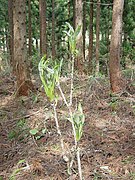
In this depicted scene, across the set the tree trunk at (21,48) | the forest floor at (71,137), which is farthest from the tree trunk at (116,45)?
the tree trunk at (21,48)

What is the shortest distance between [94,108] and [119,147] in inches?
58.0

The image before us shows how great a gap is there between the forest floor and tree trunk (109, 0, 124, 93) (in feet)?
0.81

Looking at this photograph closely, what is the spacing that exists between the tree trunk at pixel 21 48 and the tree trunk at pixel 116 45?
203 cm

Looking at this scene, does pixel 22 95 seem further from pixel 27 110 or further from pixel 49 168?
pixel 49 168

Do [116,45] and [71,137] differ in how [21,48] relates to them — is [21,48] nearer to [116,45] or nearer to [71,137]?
[116,45]

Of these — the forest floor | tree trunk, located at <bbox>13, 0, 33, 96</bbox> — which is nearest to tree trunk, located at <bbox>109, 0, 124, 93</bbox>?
the forest floor

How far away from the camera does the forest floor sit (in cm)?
354

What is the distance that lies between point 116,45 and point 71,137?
2397 millimetres

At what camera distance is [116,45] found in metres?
5.76

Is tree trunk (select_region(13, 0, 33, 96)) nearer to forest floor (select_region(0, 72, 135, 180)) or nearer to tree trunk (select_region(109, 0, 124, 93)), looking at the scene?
forest floor (select_region(0, 72, 135, 180))

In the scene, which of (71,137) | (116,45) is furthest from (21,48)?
(71,137)

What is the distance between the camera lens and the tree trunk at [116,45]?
5.66 meters

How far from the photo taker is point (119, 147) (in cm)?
400

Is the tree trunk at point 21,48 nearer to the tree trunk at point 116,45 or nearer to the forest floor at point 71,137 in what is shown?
the forest floor at point 71,137
